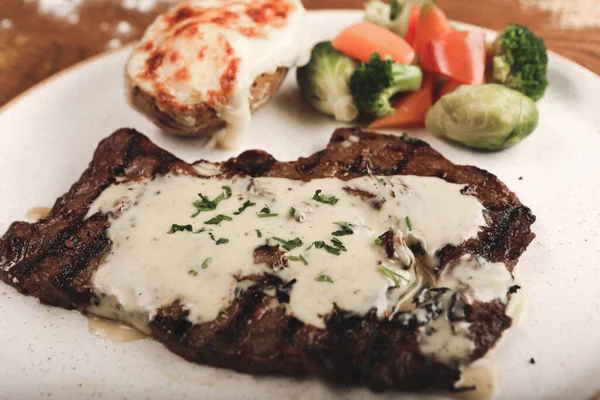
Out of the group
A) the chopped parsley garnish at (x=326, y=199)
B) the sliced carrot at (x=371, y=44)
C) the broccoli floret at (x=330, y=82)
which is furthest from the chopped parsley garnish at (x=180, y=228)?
the sliced carrot at (x=371, y=44)

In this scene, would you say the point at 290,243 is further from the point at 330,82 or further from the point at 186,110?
the point at 330,82

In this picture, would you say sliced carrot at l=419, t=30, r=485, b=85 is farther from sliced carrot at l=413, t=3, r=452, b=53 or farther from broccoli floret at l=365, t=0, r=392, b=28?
broccoli floret at l=365, t=0, r=392, b=28

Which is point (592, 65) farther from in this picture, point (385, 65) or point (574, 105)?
point (385, 65)

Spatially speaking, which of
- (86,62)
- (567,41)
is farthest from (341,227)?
(567,41)

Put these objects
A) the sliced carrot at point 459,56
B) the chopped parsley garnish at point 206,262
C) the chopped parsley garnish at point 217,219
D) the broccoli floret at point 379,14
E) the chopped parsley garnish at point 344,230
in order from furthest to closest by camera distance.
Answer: the broccoli floret at point 379,14 → the sliced carrot at point 459,56 → the chopped parsley garnish at point 217,219 → the chopped parsley garnish at point 344,230 → the chopped parsley garnish at point 206,262

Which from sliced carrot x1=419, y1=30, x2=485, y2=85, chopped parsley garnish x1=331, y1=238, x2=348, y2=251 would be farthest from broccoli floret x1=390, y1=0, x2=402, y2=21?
chopped parsley garnish x1=331, y1=238, x2=348, y2=251

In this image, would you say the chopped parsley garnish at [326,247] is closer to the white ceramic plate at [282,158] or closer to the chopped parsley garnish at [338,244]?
the chopped parsley garnish at [338,244]

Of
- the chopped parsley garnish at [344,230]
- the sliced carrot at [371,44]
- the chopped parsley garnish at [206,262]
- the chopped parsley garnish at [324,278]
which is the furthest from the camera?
the sliced carrot at [371,44]

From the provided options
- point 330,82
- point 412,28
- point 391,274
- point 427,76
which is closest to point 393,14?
point 412,28
